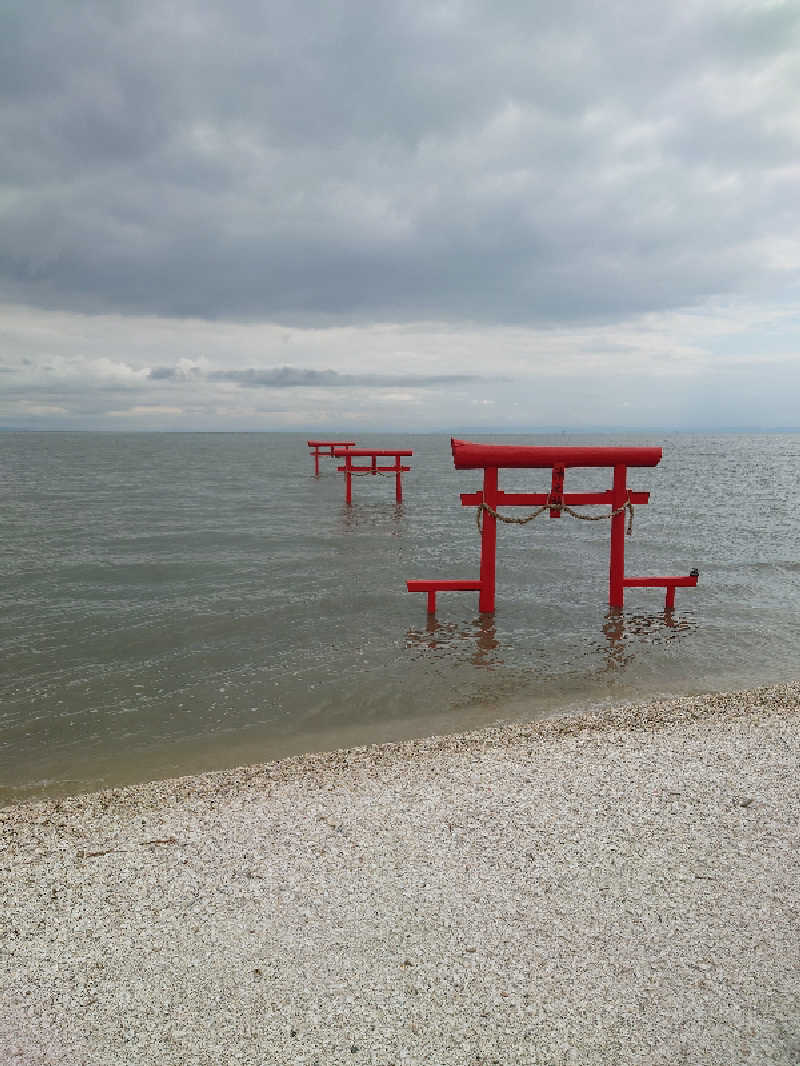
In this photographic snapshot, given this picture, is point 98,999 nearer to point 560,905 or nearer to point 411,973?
point 411,973

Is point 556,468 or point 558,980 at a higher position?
point 556,468

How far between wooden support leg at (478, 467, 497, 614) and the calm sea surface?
361 millimetres

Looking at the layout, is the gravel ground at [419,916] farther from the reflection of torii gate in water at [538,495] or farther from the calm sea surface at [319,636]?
the reflection of torii gate in water at [538,495]

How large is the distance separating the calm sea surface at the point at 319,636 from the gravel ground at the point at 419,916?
5.56 feet

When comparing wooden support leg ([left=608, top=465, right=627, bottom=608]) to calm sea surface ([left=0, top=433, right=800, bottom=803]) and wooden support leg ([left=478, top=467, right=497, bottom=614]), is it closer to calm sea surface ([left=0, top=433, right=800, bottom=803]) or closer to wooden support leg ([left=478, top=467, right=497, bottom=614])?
calm sea surface ([left=0, top=433, right=800, bottom=803])

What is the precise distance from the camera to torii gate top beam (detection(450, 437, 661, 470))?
10633mm

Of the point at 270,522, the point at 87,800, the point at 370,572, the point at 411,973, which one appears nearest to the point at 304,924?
the point at 411,973

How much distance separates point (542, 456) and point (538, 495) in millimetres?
855

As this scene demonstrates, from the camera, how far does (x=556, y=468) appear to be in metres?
11.1

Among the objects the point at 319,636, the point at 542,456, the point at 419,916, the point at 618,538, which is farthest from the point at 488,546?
the point at 419,916

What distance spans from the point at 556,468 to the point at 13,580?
11554 mm

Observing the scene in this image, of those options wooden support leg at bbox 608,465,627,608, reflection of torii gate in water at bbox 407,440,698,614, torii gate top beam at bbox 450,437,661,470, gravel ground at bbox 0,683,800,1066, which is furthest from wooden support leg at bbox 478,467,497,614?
gravel ground at bbox 0,683,800,1066

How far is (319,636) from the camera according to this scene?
10.8 meters

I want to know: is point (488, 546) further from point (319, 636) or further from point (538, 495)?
point (319, 636)
